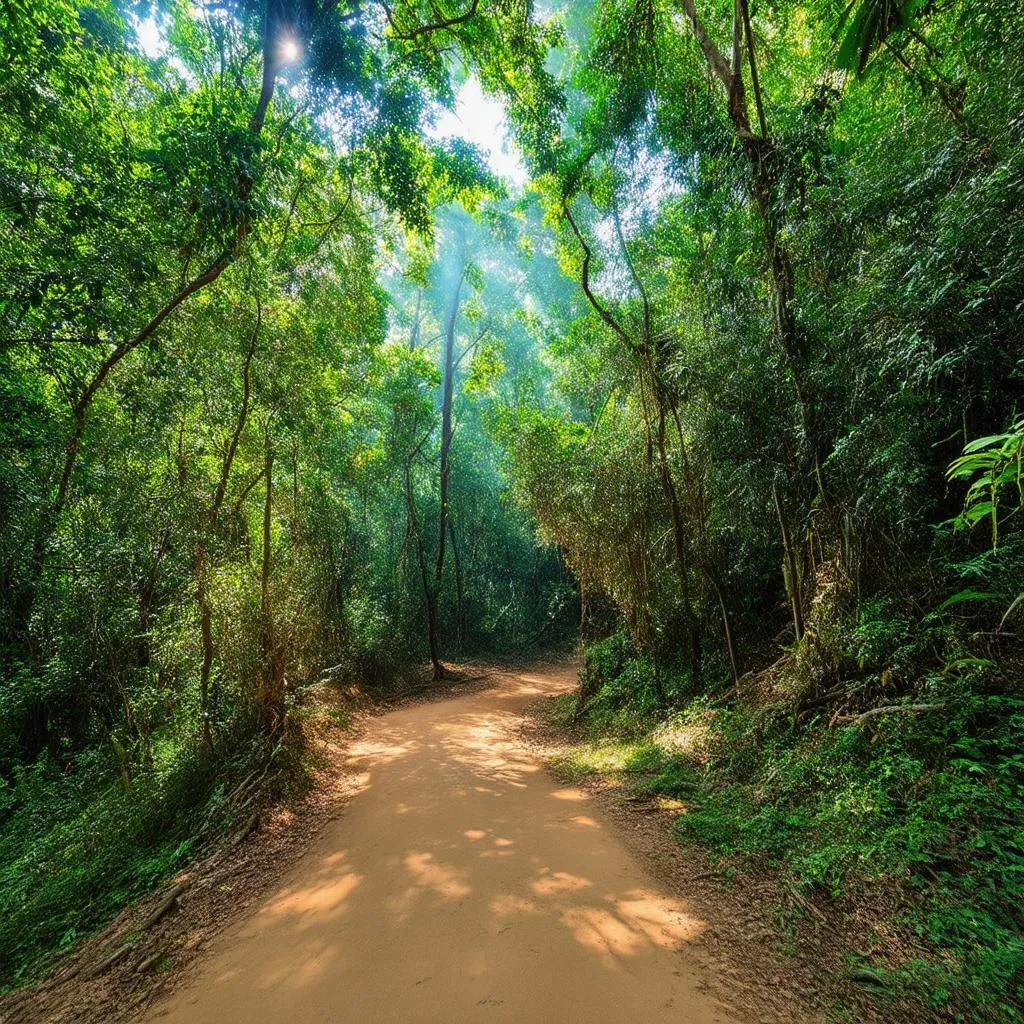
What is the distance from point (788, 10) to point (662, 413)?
5211mm

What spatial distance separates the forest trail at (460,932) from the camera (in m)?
2.12

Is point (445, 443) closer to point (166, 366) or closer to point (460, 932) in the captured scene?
point (166, 366)

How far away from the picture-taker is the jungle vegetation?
3.14 m

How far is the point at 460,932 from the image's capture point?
8.49ft

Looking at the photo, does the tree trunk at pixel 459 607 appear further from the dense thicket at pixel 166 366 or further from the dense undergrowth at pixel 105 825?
the dense undergrowth at pixel 105 825

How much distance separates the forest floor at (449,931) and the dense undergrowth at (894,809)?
0.37 m

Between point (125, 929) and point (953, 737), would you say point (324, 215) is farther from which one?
point (953, 737)

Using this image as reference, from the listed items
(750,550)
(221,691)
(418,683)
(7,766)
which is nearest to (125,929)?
(221,691)

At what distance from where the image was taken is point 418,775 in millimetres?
5496

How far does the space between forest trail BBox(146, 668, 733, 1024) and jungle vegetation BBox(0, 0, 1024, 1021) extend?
96cm

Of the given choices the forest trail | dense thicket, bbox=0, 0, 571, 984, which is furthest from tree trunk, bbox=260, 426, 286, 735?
the forest trail

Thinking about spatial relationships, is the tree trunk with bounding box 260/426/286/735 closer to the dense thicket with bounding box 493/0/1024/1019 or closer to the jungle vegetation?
the jungle vegetation

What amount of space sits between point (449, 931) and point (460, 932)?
0.07 meters

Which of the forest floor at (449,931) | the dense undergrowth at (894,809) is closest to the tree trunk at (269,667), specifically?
the forest floor at (449,931)
